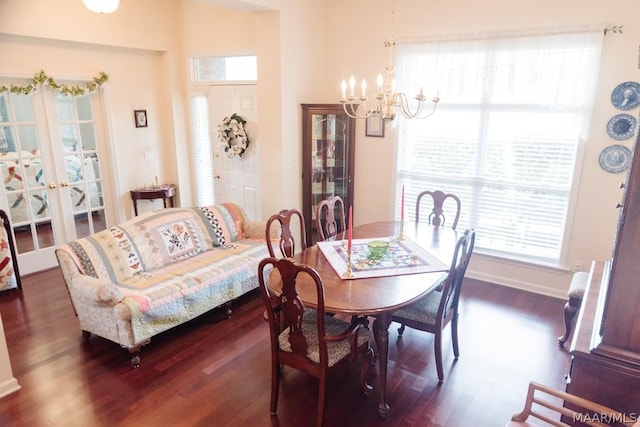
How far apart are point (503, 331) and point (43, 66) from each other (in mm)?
5322

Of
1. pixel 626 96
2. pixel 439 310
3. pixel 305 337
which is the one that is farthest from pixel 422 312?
pixel 626 96

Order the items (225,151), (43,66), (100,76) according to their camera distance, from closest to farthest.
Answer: (43,66) → (100,76) → (225,151)

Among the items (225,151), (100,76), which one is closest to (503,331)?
(225,151)

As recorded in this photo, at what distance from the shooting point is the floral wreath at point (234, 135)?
5129mm

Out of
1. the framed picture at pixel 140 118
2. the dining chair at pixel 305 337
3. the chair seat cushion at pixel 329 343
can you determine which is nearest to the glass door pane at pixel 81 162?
the framed picture at pixel 140 118

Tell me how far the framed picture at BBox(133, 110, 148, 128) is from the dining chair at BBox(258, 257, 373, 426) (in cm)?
394

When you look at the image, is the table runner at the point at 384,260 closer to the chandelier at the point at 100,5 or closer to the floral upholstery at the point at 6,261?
the chandelier at the point at 100,5

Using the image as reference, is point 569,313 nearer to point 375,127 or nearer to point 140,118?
point 375,127

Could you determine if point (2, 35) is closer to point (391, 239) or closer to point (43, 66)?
point (43, 66)

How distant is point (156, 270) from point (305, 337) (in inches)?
73.3

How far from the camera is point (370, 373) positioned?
9.57ft

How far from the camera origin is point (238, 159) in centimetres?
536

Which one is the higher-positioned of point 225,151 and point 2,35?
point 2,35

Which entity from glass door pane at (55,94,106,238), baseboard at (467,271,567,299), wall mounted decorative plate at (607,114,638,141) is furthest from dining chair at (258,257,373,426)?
glass door pane at (55,94,106,238)
